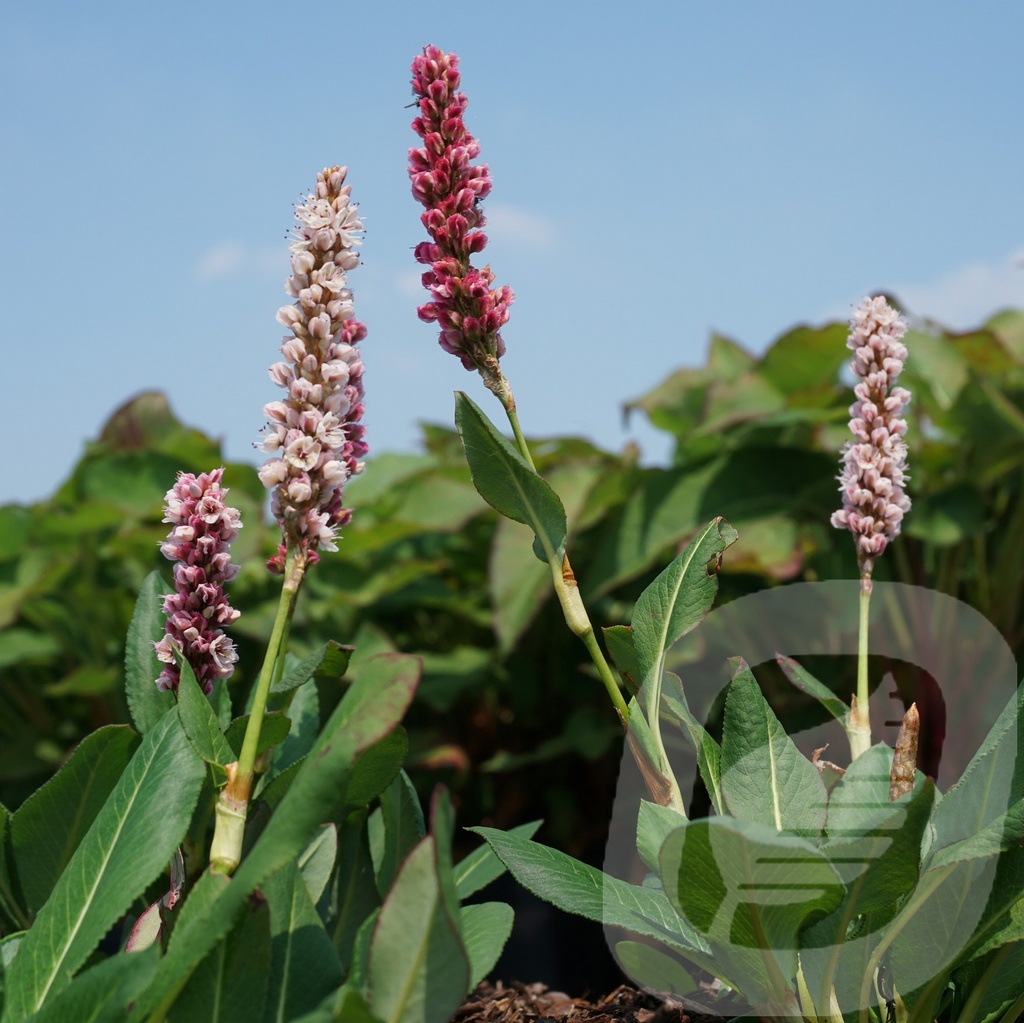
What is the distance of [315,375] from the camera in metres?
1.08

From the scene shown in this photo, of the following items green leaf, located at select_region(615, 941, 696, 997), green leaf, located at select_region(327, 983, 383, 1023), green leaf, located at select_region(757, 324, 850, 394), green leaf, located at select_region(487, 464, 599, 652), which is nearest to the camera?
green leaf, located at select_region(327, 983, 383, 1023)

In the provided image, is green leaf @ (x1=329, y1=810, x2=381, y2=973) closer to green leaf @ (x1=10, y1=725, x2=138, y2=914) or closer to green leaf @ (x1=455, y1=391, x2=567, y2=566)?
green leaf @ (x1=10, y1=725, x2=138, y2=914)

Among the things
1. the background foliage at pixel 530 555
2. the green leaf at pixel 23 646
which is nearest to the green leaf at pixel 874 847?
the background foliage at pixel 530 555

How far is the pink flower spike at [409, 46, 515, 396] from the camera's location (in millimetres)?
1179

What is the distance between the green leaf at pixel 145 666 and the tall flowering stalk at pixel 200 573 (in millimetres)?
154

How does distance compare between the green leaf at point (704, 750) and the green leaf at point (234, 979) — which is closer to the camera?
the green leaf at point (234, 979)

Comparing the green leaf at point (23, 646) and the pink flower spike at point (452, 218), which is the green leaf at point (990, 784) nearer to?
the pink flower spike at point (452, 218)

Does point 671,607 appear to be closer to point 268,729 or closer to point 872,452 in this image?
point 872,452

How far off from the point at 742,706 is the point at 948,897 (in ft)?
0.89

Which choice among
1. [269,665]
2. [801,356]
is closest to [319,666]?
[269,665]

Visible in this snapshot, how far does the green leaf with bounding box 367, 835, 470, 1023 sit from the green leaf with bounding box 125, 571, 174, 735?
1.70 feet

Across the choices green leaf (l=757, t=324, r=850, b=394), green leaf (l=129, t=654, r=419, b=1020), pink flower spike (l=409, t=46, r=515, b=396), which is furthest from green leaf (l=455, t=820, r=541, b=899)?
green leaf (l=757, t=324, r=850, b=394)

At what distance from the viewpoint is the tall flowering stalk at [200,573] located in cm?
112

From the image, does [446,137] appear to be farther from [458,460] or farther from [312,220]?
[458,460]
